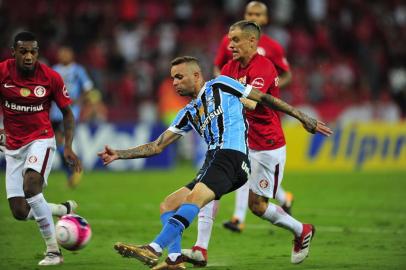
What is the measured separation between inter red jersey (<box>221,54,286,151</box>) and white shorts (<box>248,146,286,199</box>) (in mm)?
79

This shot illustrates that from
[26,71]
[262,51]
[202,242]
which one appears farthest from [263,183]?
[26,71]

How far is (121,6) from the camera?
25812 mm

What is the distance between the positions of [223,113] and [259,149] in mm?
1522

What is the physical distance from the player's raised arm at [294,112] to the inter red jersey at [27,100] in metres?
2.21

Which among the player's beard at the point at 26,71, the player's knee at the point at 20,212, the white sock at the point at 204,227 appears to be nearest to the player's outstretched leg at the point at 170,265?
the white sock at the point at 204,227

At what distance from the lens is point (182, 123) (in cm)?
860

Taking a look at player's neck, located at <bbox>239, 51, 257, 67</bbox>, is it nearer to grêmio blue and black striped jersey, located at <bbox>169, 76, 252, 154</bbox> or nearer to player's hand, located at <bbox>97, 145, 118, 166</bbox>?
grêmio blue and black striped jersey, located at <bbox>169, 76, 252, 154</bbox>

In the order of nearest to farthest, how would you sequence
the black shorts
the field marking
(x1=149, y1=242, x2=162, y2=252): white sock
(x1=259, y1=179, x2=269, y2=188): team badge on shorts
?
(x1=149, y1=242, x2=162, y2=252): white sock < the black shorts < (x1=259, y1=179, x2=269, y2=188): team badge on shorts < the field marking

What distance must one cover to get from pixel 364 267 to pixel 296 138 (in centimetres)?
1307

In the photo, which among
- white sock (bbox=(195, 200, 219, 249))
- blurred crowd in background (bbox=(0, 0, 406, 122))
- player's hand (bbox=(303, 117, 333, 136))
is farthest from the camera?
blurred crowd in background (bbox=(0, 0, 406, 122))

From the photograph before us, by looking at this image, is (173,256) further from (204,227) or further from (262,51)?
(262,51)

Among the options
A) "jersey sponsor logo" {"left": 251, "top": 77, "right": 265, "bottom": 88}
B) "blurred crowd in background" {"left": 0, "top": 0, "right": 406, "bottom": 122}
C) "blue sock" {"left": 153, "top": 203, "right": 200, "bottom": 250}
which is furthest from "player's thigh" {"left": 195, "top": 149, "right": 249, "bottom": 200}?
"blurred crowd in background" {"left": 0, "top": 0, "right": 406, "bottom": 122}

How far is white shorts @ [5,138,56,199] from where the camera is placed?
358 inches

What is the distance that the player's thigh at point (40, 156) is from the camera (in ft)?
29.7
